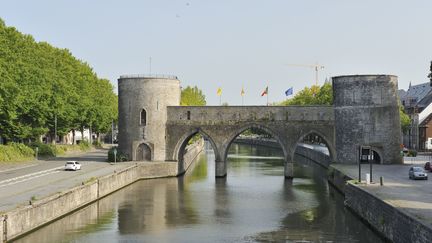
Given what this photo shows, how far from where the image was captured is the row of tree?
60031 millimetres

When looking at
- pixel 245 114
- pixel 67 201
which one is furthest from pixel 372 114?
pixel 67 201

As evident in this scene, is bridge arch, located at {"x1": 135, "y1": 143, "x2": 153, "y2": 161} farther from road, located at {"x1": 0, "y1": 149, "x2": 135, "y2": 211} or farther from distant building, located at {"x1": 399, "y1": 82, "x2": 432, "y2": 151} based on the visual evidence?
distant building, located at {"x1": 399, "y1": 82, "x2": 432, "y2": 151}

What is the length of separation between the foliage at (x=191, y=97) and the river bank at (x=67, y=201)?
7588cm

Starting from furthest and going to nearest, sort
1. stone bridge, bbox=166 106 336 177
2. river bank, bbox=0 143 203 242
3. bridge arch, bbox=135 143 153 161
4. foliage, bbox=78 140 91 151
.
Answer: foliage, bbox=78 140 91 151, bridge arch, bbox=135 143 153 161, stone bridge, bbox=166 106 336 177, river bank, bbox=0 143 203 242

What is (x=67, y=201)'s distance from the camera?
3875 cm

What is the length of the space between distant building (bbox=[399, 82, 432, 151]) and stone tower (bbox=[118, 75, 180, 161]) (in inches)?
1877

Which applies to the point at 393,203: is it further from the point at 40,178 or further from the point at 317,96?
the point at 317,96

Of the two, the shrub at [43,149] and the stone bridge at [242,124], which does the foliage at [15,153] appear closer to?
the shrub at [43,149]

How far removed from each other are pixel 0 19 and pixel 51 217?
34206 mm

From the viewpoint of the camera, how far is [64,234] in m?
32.8

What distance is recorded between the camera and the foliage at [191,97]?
145 m

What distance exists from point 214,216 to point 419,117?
70.5m

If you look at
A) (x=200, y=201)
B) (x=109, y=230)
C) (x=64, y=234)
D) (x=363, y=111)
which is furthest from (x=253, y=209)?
(x=363, y=111)

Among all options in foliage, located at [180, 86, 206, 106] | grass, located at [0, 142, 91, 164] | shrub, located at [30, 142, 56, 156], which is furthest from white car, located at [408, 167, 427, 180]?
foliage, located at [180, 86, 206, 106]
